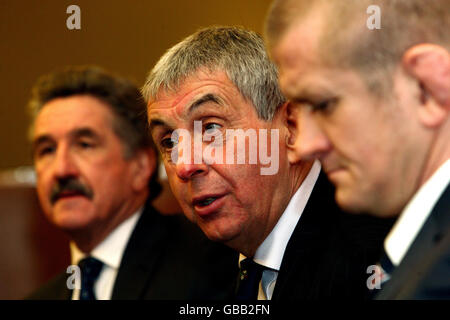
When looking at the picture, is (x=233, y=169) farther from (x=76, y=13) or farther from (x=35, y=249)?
(x=35, y=249)

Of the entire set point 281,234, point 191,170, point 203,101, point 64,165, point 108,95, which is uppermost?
point 108,95

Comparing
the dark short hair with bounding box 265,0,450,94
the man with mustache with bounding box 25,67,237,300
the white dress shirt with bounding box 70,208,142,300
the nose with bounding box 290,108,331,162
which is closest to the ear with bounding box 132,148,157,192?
the man with mustache with bounding box 25,67,237,300

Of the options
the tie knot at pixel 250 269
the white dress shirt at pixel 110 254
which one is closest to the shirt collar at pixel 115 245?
the white dress shirt at pixel 110 254

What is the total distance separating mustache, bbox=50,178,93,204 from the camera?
6.13ft

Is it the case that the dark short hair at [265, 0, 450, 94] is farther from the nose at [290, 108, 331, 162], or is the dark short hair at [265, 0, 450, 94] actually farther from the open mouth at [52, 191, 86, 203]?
the open mouth at [52, 191, 86, 203]

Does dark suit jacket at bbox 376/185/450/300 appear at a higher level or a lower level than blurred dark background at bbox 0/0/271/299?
lower

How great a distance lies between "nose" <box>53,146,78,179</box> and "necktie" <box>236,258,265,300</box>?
0.80 meters

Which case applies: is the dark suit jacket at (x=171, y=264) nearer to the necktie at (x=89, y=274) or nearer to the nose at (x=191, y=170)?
the necktie at (x=89, y=274)

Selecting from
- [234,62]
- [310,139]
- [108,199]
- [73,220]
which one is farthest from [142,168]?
[310,139]

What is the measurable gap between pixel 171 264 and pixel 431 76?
1078mm

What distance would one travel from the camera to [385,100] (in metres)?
0.81

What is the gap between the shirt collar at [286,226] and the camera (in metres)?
1.21

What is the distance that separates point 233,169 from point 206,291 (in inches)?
20.4

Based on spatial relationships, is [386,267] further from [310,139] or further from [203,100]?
[203,100]
